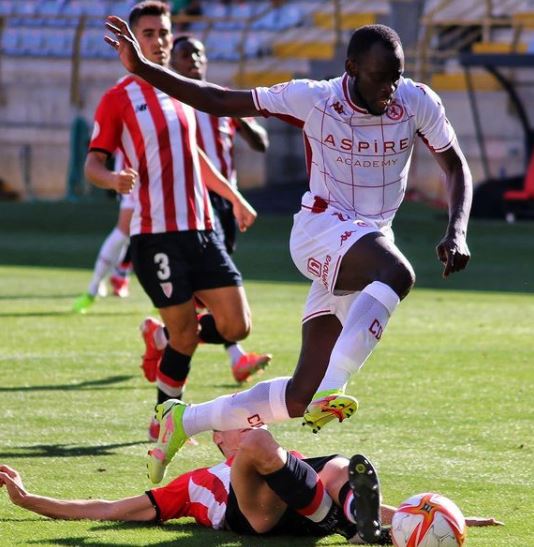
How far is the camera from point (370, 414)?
809cm

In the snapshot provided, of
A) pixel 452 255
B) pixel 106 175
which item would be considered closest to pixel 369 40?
pixel 452 255

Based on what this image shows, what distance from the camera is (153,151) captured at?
749cm

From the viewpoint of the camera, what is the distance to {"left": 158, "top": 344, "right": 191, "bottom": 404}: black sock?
7344mm

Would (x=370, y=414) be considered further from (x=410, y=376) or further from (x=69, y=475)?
(x=69, y=475)

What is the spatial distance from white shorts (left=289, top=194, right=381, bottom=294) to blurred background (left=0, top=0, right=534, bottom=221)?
52.6 feet

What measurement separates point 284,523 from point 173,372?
2172mm

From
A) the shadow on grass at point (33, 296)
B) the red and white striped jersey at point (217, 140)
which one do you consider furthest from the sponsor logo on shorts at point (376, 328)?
the shadow on grass at point (33, 296)

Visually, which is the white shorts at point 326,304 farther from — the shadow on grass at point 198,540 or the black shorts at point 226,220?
the black shorts at point 226,220

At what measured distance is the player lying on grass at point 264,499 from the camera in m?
4.89

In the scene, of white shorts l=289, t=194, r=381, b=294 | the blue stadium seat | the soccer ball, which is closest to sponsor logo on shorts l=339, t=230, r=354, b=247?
white shorts l=289, t=194, r=381, b=294

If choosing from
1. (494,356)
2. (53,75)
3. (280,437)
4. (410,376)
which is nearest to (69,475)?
(280,437)

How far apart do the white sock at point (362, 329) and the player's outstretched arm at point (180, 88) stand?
0.94 metres

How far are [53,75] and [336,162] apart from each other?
23.5m

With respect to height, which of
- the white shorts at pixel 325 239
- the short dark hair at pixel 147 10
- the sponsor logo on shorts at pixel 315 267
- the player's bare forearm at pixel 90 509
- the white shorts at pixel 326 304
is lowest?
the player's bare forearm at pixel 90 509
